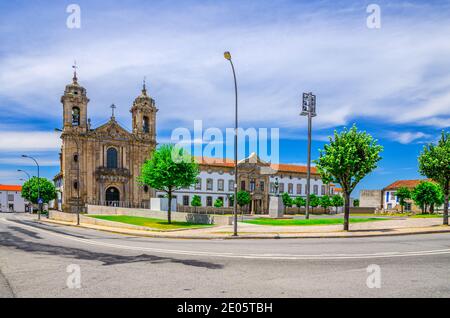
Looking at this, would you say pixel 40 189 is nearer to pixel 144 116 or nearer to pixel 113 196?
pixel 113 196

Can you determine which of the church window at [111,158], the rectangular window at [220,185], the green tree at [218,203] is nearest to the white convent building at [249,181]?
the rectangular window at [220,185]

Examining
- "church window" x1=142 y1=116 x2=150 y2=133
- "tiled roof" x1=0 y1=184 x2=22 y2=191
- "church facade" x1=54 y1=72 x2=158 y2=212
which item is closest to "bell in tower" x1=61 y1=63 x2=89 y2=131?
"church facade" x1=54 y1=72 x2=158 y2=212

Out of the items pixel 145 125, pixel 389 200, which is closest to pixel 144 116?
pixel 145 125

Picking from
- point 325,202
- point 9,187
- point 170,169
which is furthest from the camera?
point 9,187

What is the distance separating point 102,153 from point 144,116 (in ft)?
33.7

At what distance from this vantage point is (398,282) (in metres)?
7.25

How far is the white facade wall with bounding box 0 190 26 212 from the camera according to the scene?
115812 millimetres

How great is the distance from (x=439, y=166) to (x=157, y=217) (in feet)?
94.4

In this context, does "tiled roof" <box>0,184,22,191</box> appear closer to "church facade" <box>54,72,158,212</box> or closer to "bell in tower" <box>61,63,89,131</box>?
"church facade" <box>54,72,158,212</box>

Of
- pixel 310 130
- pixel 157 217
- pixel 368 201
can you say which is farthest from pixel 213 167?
pixel 368 201

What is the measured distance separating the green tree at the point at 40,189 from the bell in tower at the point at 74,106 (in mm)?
22923

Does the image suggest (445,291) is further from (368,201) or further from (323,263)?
(368,201)

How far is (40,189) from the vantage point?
72.3 meters

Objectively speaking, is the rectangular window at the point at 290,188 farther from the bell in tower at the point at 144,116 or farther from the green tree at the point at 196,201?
the bell in tower at the point at 144,116
